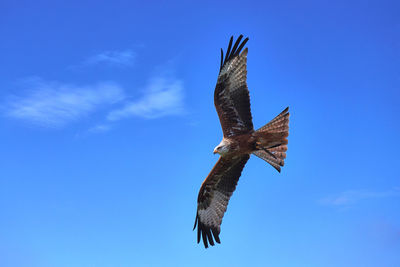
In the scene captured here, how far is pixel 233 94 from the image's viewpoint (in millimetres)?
8617

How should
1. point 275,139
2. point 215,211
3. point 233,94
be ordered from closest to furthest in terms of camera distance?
point 275,139
point 233,94
point 215,211

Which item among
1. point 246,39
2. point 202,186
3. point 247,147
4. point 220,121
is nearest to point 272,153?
point 247,147

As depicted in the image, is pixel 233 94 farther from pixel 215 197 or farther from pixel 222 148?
pixel 215 197

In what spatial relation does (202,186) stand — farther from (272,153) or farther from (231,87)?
(231,87)

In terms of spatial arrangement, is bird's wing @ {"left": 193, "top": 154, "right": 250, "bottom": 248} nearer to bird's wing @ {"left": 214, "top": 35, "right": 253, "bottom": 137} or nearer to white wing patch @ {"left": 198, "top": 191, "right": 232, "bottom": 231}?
white wing patch @ {"left": 198, "top": 191, "right": 232, "bottom": 231}

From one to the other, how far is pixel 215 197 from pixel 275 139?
2.32 meters

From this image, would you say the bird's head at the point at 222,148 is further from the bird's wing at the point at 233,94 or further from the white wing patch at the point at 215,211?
the white wing patch at the point at 215,211

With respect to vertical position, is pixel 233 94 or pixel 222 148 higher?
pixel 233 94

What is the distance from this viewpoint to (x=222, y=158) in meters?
8.98

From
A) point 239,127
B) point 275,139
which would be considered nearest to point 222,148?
point 239,127

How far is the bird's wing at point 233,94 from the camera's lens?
8539mm

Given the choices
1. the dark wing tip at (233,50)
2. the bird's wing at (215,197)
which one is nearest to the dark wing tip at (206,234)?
the bird's wing at (215,197)

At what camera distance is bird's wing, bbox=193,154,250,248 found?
928cm

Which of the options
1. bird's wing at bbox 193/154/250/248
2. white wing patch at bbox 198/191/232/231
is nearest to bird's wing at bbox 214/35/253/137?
bird's wing at bbox 193/154/250/248
